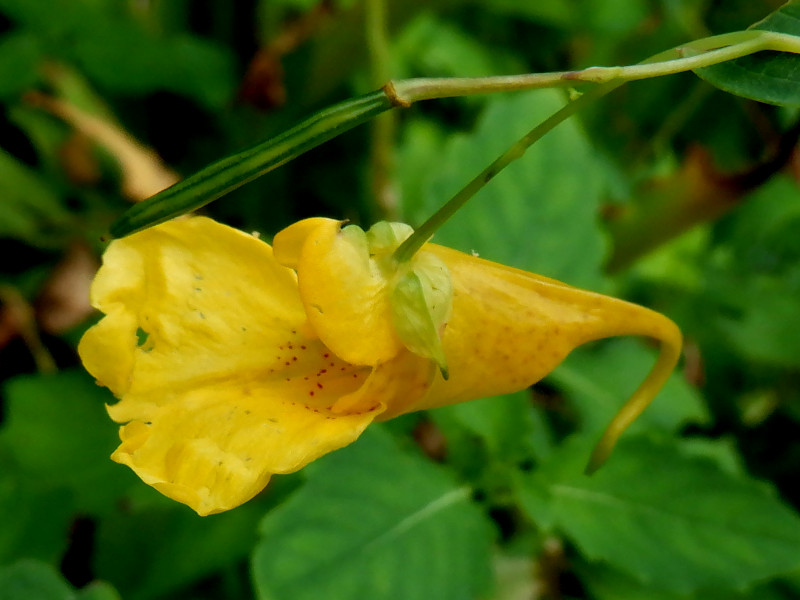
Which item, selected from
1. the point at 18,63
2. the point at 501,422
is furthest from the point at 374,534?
the point at 18,63

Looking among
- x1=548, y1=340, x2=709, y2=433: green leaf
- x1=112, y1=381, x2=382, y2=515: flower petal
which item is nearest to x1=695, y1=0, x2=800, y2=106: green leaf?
x1=112, y1=381, x2=382, y2=515: flower petal

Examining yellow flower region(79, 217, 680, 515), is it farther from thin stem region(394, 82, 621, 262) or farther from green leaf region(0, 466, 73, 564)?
green leaf region(0, 466, 73, 564)

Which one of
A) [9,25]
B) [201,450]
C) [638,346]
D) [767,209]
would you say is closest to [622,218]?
[638,346]

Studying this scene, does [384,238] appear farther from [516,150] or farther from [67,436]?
[67,436]

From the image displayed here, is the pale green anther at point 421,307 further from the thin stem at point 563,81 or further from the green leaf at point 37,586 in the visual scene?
the green leaf at point 37,586

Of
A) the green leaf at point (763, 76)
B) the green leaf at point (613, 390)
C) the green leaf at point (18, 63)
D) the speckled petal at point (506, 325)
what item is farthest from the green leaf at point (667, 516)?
the green leaf at point (18, 63)

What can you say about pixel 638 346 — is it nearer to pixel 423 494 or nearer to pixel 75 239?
pixel 423 494
